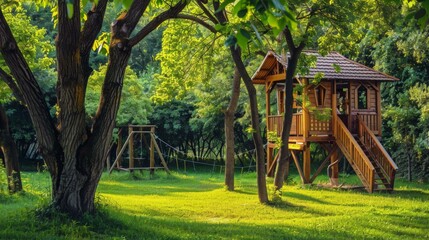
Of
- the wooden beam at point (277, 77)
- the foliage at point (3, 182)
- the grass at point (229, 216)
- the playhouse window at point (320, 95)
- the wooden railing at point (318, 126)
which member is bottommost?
the grass at point (229, 216)

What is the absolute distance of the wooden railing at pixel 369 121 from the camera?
20844 millimetres

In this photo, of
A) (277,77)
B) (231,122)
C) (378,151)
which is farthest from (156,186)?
(378,151)

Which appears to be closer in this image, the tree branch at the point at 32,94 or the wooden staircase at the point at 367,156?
the tree branch at the point at 32,94

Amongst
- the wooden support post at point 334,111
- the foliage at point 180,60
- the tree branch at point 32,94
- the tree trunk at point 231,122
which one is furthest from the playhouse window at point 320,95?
the tree branch at point 32,94

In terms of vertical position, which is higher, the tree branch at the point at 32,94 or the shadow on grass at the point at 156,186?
the tree branch at the point at 32,94

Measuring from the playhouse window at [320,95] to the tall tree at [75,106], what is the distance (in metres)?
12.4

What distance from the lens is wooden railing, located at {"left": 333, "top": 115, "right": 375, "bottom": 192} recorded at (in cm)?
1788

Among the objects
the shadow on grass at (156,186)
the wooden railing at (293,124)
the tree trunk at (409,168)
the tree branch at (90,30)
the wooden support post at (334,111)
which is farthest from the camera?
the tree trunk at (409,168)

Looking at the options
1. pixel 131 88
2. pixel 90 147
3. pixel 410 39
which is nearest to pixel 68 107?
pixel 90 147

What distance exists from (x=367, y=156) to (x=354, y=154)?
3.40ft

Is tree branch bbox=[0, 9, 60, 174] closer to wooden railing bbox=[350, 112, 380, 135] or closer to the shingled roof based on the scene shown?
the shingled roof

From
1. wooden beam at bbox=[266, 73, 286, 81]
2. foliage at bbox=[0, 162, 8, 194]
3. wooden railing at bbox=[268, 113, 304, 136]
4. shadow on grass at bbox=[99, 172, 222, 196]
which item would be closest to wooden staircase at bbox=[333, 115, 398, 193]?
wooden railing at bbox=[268, 113, 304, 136]

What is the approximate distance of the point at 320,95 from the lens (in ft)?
68.2

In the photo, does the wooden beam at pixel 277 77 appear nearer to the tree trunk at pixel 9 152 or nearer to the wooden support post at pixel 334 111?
the wooden support post at pixel 334 111
